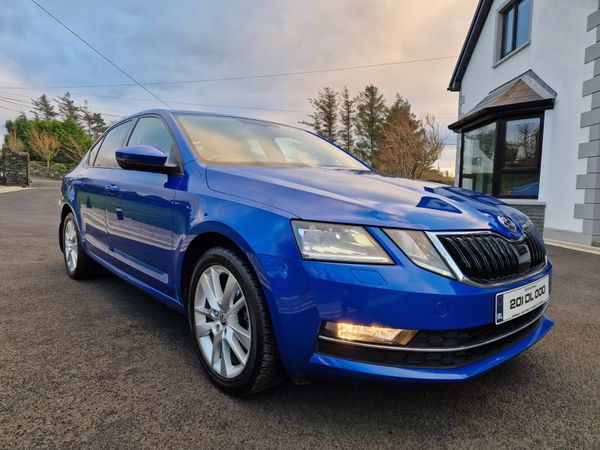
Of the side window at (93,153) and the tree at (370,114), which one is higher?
the tree at (370,114)

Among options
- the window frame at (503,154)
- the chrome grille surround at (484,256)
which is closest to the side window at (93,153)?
the chrome grille surround at (484,256)

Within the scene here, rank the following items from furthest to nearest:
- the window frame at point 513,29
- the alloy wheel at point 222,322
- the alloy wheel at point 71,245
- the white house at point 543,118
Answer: the window frame at point 513,29
the white house at point 543,118
the alloy wheel at point 71,245
the alloy wheel at point 222,322

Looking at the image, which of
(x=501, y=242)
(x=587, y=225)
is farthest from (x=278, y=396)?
(x=587, y=225)

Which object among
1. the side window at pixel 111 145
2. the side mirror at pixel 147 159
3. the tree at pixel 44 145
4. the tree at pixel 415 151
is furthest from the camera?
the tree at pixel 44 145

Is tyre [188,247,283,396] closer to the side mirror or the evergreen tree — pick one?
the side mirror

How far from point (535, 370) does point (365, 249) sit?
1.39 meters

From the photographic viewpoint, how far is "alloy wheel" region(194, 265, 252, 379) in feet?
6.11

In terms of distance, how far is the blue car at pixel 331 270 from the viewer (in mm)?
1526

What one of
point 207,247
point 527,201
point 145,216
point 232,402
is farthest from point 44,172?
point 232,402

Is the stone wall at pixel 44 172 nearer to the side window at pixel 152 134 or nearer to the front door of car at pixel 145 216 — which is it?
the side window at pixel 152 134

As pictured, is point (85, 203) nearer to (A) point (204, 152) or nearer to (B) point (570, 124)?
(A) point (204, 152)

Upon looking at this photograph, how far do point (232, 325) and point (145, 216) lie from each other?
3.43ft

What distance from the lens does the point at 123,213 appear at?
2.84m

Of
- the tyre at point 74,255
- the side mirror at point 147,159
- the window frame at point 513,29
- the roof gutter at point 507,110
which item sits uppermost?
the window frame at point 513,29
